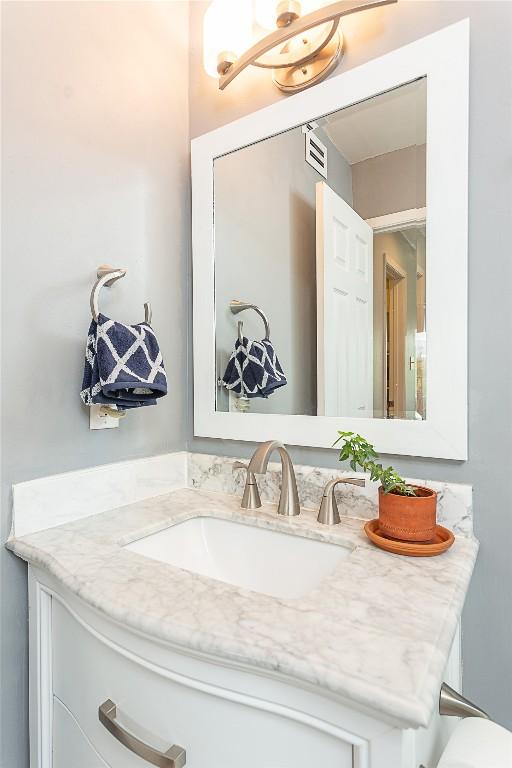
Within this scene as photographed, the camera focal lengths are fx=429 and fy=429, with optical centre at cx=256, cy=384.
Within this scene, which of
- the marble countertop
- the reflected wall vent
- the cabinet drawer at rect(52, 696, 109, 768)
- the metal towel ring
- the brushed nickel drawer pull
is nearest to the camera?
the marble countertop

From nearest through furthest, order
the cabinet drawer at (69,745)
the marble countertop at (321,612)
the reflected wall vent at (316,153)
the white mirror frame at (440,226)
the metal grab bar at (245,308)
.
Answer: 1. the marble countertop at (321,612)
2. the cabinet drawer at (69,745)
3. the white mirror frame at (440,226)
4. the reflected wall vent at (316,153)
5. the metal grab bar at (245,308)

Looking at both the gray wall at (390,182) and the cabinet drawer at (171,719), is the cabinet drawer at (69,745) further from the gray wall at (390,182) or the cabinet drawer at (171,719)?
the gray wall at (390,182)

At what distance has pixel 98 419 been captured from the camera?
1.05m

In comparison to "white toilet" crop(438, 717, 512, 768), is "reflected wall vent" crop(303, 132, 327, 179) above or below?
above

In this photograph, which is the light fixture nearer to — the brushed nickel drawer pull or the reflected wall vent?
the reflected wall vent

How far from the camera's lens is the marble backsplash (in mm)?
857

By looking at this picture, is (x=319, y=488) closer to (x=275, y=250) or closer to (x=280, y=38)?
(x=275, y=250)

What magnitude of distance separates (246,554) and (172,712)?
0.41m

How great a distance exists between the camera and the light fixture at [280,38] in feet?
3.16

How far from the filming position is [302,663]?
0.48 metres

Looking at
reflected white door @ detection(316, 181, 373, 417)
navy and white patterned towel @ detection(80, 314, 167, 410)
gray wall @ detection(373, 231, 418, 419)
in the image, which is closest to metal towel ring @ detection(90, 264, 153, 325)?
navy and white patterned towel @ detection(80, 314, 167, 410)

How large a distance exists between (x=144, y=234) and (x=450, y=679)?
1221mm

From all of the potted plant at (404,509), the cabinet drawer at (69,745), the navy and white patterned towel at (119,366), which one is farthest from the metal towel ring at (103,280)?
the cabinet drawer at (69,745)

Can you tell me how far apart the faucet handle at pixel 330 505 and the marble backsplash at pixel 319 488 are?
0.18 ft
